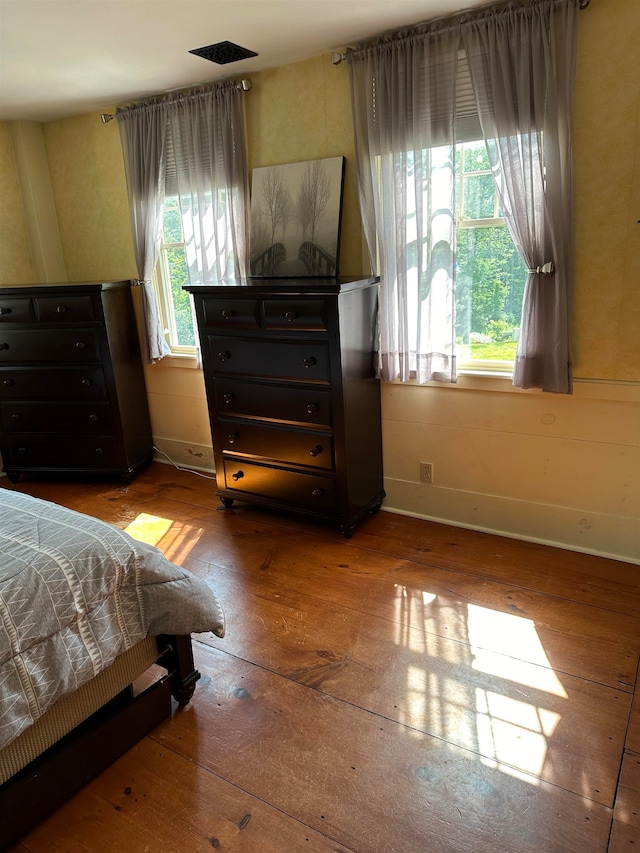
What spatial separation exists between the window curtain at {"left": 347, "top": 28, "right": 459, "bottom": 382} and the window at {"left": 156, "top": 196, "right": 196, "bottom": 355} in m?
1.41

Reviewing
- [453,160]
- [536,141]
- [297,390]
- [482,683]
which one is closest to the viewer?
[482,683]

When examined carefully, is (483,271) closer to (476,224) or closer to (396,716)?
(476,224)

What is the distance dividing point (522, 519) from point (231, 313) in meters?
1.75

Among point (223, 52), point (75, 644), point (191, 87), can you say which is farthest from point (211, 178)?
point (75, 644)

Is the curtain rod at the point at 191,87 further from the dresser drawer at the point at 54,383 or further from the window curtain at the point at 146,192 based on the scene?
the dresser drawer at the point at 54,383

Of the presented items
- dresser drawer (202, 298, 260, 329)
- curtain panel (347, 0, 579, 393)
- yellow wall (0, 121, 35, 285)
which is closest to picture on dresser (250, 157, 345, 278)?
curtain panel (347, 0, 579, 393)

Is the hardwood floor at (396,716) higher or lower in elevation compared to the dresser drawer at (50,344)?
lower

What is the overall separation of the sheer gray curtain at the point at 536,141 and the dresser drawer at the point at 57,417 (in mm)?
2645

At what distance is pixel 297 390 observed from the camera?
2820 mm

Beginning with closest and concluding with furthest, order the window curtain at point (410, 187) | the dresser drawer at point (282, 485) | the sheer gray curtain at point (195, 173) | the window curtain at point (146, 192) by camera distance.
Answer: the window curtain at point (410, 187) → the dresser drawer at point (282, 485) → the sheer gray curtain at point (195, 173) → the window curtain at point (146, 192)

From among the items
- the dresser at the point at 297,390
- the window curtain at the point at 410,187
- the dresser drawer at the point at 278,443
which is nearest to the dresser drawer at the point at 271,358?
the dresser at the point at 297,390

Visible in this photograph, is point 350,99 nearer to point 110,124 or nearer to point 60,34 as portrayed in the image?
point 60,34

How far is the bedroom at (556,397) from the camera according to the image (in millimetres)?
2266

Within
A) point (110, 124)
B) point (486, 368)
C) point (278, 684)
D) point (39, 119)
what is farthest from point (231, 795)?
point (39, 119)
